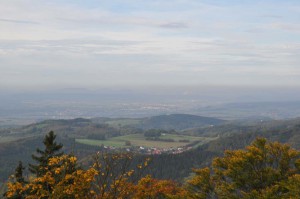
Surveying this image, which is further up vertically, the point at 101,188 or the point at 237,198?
the point at 101,188

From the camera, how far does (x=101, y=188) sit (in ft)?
62.0

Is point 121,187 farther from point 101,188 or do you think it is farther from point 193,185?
point 193,185

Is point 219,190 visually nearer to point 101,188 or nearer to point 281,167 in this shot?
point 281,167

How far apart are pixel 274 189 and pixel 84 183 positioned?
488 inches

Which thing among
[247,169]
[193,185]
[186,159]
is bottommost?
[186,159]

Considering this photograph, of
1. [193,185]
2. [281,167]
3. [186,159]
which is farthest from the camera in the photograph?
[186,159]

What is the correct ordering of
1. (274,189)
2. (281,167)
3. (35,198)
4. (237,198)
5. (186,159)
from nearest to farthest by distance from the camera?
(35,198)
(274,189)
(237,198)
(281,167)
(186,159)

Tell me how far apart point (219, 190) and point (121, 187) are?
32.3 ft

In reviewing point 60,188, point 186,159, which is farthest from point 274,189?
point 186,159

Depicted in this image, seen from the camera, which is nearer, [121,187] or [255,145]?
[121,187]

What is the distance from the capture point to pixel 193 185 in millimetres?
30469

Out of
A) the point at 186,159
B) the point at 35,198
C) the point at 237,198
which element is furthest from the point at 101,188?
the point at 186,159

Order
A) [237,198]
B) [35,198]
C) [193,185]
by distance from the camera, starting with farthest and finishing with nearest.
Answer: [193,185], [237,198], [35,198]

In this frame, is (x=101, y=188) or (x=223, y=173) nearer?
(x=101, y=188)
